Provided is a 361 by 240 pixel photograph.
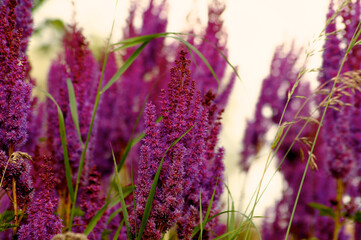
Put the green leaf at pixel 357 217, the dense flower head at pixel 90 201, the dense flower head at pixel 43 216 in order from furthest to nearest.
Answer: the green leaf at pixel 357 217 < the dense flower head at pixel 90 201 < the dense flower head at pixel 43 216

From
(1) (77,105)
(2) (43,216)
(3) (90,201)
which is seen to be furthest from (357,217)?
(2) (43,216)

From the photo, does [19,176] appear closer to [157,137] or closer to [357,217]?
[157,137]

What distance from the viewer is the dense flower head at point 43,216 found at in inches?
67.4

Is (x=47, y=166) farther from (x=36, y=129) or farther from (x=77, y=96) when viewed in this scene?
(x=36, y=129)

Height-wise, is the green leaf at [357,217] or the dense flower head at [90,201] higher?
the dense flower head at [90,201]

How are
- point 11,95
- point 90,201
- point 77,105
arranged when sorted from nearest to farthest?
point 11,95, point 90,201, point 77,105

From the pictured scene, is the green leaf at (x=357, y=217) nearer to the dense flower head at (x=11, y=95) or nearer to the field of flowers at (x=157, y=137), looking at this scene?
the field of flowers at (x=157, y=137)

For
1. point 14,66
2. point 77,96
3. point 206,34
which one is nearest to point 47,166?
point 14,66

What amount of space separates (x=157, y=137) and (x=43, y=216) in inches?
21.3

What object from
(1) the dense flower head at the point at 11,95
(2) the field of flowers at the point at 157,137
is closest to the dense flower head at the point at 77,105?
(2) the field of flowers at the point at 157,137

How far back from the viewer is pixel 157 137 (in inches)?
70.7

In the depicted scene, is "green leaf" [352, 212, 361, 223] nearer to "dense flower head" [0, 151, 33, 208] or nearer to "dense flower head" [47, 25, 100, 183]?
"dense flower head" [47, 25, 100, 183]

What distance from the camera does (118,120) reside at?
4168mm

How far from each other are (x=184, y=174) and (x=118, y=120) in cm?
240
